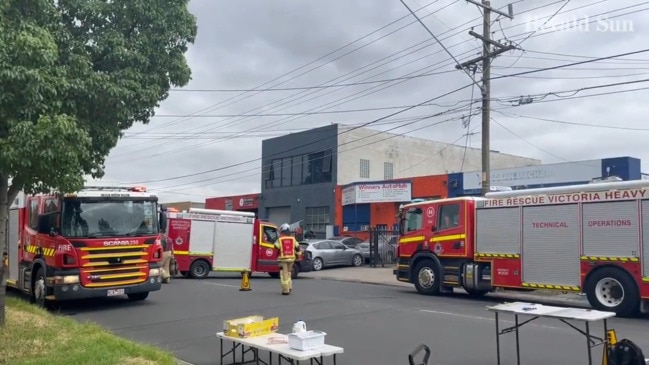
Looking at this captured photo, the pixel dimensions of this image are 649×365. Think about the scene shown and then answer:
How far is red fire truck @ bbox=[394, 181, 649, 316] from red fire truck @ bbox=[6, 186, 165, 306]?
23.8 feet

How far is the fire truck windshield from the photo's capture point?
14523 mm

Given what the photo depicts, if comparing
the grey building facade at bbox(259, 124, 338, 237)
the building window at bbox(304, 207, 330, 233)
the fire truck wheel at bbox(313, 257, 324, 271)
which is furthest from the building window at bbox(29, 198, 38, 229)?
the building window at bbox(304, 207, 330, 233)

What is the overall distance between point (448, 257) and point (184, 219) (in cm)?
1026

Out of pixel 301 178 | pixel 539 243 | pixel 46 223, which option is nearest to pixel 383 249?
pixel 301 178

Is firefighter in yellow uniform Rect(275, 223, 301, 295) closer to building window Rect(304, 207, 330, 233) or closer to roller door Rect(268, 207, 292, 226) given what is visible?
building window Rect(304, 207, 330, 233)

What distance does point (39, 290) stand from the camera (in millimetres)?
15172

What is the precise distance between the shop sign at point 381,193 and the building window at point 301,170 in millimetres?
4780

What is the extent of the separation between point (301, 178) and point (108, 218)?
30.9 metres

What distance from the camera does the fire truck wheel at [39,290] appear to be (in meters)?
14.9

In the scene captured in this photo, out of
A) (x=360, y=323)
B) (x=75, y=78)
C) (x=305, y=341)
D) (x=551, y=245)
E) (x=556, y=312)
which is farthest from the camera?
(x=551, y=245)

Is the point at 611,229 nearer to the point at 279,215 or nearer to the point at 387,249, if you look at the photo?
the point at 387,249

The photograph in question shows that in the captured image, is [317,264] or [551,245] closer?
[551,245]

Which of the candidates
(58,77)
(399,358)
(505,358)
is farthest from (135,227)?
(505,358)

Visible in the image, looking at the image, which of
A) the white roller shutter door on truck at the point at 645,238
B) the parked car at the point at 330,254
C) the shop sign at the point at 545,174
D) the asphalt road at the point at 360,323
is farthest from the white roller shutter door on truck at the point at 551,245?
the parked car at the point at 330,254
